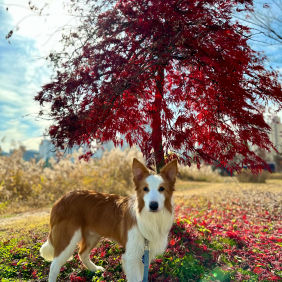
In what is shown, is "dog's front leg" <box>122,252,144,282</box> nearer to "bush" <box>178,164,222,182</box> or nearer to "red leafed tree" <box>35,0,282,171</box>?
"red leafed tree" <box>35,0,282,171</box>

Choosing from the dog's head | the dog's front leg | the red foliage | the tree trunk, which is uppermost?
the tree trunk

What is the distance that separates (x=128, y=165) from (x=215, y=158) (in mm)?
6505

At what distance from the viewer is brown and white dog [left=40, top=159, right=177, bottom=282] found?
2.76 metres

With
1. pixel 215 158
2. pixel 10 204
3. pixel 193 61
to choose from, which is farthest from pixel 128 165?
pixel 193 61

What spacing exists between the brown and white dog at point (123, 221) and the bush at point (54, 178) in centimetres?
607

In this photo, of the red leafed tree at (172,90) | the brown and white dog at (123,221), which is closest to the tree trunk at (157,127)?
the red leafed tree at (172,90)

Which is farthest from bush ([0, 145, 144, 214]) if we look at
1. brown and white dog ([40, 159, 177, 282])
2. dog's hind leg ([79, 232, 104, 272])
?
brown and white dog ([40, 159, 177, 282])

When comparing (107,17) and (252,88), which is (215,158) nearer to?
(252,88)

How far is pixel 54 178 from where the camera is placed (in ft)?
31.2

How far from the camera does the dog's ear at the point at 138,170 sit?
9.30ft

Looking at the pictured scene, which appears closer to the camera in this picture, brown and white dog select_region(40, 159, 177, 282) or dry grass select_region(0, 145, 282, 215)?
brown and white dog select_region(40, 159, 177, 282)

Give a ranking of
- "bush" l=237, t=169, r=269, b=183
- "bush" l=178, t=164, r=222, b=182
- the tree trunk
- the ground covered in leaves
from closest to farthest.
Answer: the ground covered in leaves, the tree trunk, "bush" l=237, t=169, r=269, b=183, "bush" l=178, t=164, r=222, b=182

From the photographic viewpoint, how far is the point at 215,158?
15.1 ft

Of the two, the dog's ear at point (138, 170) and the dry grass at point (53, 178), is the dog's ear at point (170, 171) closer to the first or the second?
the dog's ear at point (138, 170)
